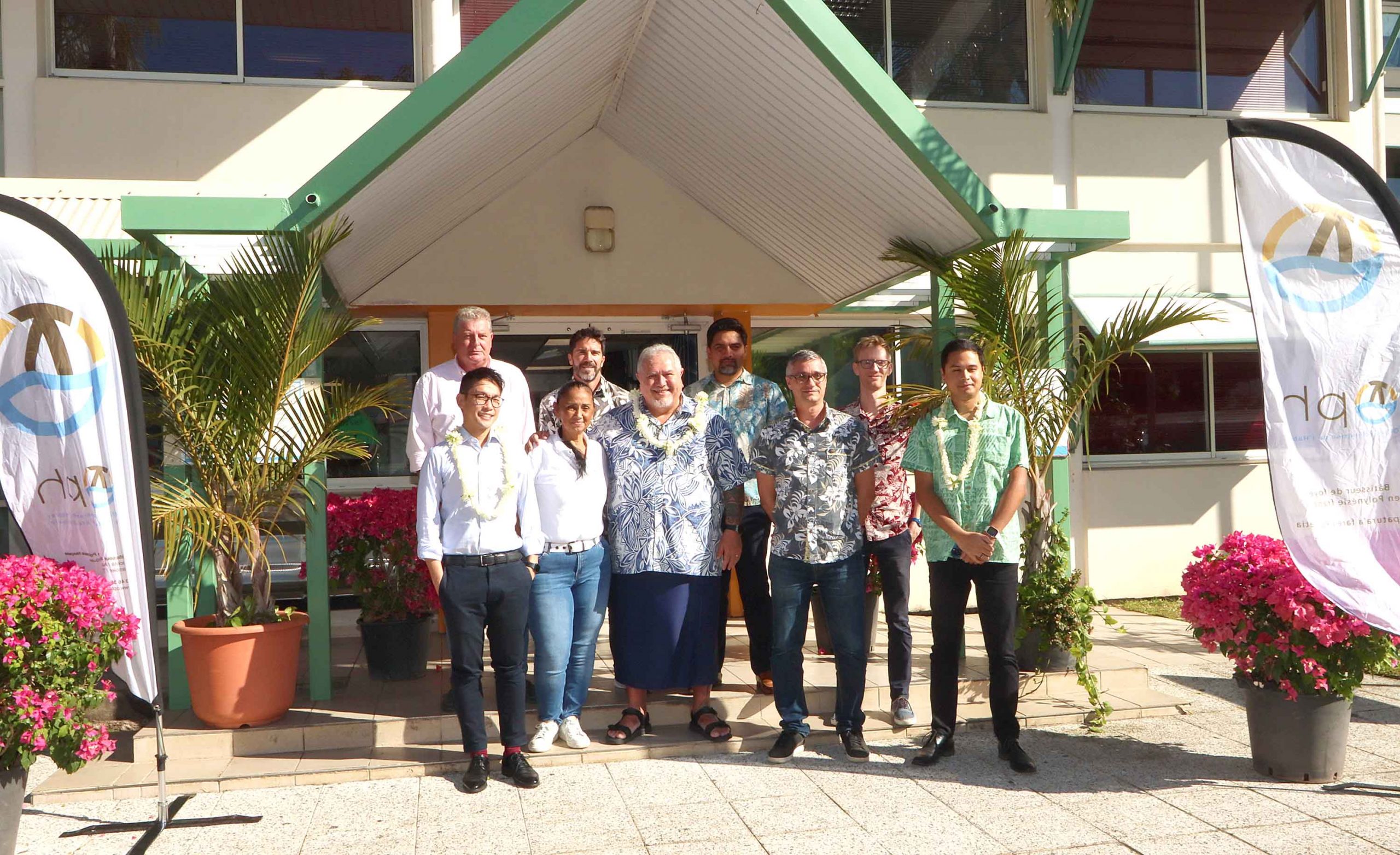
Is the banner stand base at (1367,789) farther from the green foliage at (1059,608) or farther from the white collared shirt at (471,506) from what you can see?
the white collared shirt at (471,506)

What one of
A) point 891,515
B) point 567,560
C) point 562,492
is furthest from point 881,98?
point 567,560

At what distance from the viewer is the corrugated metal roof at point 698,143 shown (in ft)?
18.0

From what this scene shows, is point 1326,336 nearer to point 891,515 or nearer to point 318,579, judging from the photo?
point 891,515

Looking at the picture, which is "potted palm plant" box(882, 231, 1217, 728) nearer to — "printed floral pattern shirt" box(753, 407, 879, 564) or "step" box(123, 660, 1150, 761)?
"step" box(123, 660, 1150, 761)

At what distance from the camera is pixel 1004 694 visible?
4.76m

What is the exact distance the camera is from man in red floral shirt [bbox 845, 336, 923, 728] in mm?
5215

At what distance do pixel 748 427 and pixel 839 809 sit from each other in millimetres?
1911

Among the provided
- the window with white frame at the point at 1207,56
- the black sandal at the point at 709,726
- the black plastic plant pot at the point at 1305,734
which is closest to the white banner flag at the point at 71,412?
the black sandal at the point at 709,726

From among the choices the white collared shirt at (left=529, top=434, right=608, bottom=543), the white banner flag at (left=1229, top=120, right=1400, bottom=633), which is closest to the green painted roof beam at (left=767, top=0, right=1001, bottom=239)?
the white banner flag at (left=1229, top=120, right=1400, bottom=633)

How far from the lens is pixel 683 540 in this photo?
→ 4.94 meters

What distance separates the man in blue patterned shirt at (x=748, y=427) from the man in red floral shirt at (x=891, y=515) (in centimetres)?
46

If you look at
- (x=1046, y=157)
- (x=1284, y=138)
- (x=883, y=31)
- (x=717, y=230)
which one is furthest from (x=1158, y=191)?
(x=1284, y=138)

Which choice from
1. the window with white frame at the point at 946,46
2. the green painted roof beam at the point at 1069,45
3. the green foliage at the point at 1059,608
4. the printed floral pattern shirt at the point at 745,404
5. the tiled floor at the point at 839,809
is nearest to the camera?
the tiled floor at the point at 839,809

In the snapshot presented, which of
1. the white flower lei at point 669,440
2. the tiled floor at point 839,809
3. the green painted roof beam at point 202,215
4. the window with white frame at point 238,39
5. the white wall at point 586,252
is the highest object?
the window with white frame at point 238,39
